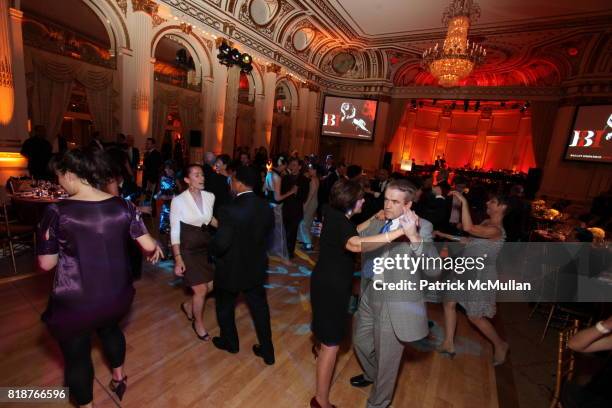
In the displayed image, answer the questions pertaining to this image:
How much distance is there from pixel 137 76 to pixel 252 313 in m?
7.03

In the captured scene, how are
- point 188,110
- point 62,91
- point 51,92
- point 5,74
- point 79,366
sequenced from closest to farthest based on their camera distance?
point 79,366
point 5,74
point 51,92
point 62,91
point 188,110

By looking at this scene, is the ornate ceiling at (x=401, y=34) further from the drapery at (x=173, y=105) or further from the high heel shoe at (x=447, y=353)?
the high heel shoe at (x=447, y=353)

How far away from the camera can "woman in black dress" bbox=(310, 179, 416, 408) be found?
1.68 m

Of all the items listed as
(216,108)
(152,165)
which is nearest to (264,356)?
(152,165)

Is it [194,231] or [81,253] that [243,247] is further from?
[81,253]

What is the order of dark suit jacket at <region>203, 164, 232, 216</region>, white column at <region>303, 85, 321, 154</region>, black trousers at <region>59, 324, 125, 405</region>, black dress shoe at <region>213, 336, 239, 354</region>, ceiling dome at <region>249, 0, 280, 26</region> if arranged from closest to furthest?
black trousers at <region>59, 324, 125, 405</region> < black dress shoe at <region>213, 336, 239, 354</region> < dark suit jacket at <region>203, 164, 232, 216</region> < ceiling dome at <region>249, 0, 280, 26</region> < white column at <region>303, 85, 321, 154</region>

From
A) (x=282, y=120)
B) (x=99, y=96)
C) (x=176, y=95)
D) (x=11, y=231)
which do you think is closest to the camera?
(x=11, y=231)

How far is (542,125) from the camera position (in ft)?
38.4

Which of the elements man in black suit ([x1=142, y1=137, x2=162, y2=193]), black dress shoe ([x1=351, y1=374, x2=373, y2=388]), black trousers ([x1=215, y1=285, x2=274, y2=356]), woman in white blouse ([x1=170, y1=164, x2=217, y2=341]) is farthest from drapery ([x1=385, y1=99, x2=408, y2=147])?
black trousers ([x1=215, y1=285, x2=274, y2=356])

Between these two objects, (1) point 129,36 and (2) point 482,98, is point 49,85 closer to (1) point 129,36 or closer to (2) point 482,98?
(1) point 129,36

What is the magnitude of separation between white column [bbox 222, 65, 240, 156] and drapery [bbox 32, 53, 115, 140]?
312cm

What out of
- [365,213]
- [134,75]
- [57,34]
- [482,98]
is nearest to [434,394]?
[365,213]

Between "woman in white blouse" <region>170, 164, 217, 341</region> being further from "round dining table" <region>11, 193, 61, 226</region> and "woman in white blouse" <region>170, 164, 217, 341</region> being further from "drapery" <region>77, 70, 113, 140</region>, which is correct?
"drapery" <region>77, 70, 113, 140</region>

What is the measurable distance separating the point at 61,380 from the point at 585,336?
3.21 meters
